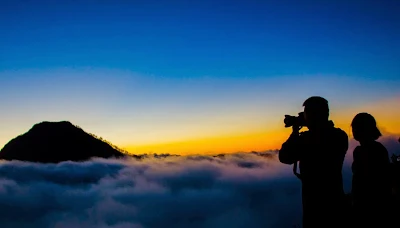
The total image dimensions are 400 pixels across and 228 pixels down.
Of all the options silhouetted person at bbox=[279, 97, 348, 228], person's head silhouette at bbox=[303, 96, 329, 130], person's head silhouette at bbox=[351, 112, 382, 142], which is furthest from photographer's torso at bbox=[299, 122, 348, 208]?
person's head silhouette at bbox=[351, 112, 382, 142]

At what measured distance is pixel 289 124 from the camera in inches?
139

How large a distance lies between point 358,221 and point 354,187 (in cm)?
43

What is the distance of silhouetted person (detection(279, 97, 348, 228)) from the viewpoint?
338cm

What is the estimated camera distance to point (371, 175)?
3904mm

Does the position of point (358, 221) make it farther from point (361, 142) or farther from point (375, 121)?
point (375, 121)

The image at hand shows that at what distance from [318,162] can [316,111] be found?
54cm

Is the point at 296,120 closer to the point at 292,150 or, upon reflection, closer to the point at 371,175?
the point at 292,150

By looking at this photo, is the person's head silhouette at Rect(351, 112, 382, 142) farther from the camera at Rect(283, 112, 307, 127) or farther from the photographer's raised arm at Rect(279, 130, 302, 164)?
the photographer's raised arm at Rect(279, 130, 302, 164)

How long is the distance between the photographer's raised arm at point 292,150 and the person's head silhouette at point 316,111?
221 mm

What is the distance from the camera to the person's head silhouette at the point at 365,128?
389 centimetres

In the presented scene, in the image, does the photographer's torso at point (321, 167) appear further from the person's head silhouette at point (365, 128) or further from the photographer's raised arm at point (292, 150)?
the person's head silhouette at point (365, 128)

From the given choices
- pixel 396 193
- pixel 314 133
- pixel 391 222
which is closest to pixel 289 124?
pixel 314 133

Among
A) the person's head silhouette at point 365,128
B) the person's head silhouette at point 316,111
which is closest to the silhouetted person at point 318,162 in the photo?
the person's head silhouette at point 316,111

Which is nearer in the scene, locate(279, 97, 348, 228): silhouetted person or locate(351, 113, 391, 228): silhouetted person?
locate(279, 97, 348, 228): silhouetted person
